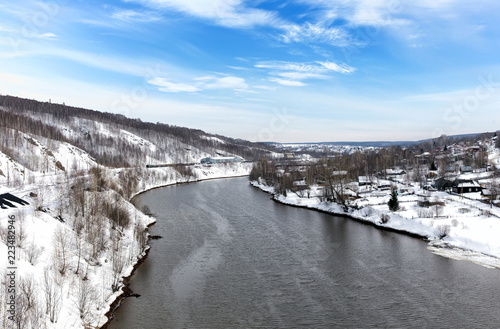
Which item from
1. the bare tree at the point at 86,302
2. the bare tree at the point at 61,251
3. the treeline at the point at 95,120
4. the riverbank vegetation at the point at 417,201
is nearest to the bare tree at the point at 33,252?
the bare tree at the point at 61,251

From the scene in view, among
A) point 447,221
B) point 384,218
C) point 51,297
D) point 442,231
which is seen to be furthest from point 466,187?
point 51,297

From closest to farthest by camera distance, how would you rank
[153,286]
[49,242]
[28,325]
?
1. [28,325]
2. [49,242]
3. [153,286]

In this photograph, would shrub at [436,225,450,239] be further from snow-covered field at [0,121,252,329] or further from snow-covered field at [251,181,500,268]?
snow-covered field at [0,121,252,329]

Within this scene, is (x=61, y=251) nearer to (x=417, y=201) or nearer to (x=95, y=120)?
(x=417, y=201)

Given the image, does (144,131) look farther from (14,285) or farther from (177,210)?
(14,285)

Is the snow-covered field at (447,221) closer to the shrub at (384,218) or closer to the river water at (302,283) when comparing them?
the shrub at (384,218)

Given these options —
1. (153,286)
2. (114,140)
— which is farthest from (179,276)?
(114,140)
